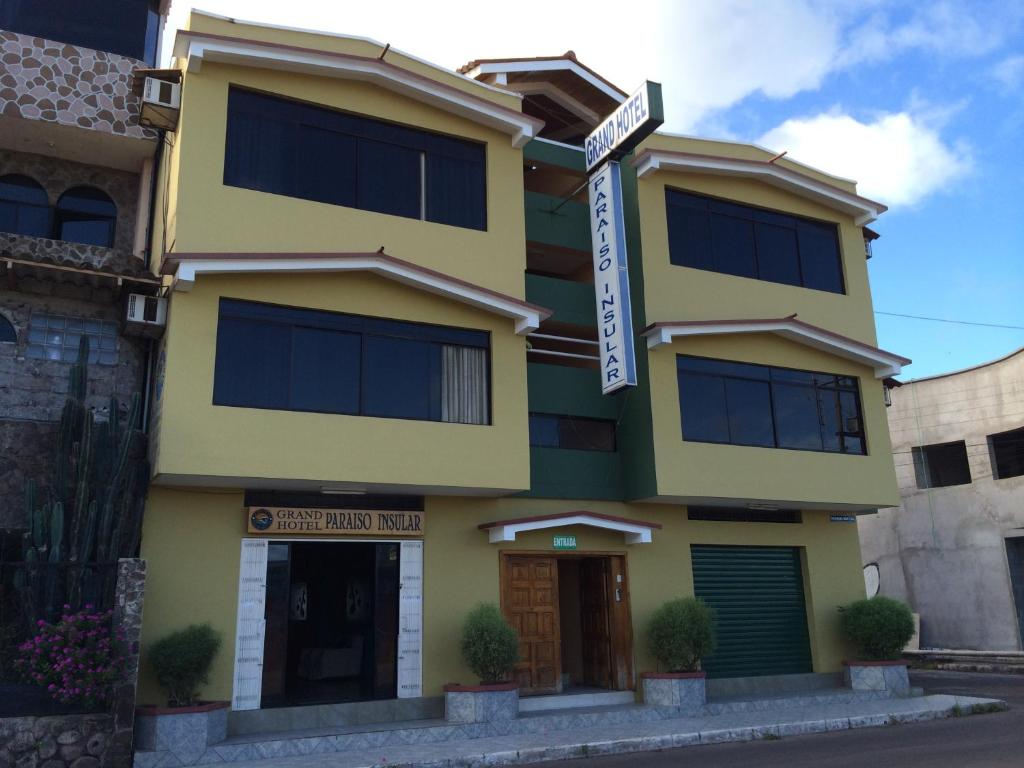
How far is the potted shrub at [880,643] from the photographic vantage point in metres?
17.3

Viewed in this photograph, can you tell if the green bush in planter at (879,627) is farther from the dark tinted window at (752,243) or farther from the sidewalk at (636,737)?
the dark tinted window at (752,243)

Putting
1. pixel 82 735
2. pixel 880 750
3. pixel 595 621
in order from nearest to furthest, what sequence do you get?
pixel 82 735
pixel 880 750
pixel 595 621

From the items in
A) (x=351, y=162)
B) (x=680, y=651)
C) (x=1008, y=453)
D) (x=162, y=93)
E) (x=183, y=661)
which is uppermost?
(x=162, y=93)

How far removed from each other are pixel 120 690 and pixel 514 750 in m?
5.07

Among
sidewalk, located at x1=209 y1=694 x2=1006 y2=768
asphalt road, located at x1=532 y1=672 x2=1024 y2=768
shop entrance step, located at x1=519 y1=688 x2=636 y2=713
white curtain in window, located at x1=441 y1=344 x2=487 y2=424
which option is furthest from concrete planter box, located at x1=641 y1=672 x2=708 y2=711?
white curtain in window, located at x1=441 y1=344 x2=487 y2=424

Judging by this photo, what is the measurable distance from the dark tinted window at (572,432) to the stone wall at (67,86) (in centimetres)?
836

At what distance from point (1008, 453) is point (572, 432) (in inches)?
689

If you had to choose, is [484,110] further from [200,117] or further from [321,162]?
[200,117]

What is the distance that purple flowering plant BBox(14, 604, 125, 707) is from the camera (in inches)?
436

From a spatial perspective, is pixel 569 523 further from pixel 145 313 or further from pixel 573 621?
pixel 145 313

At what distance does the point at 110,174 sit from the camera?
53.7 ft

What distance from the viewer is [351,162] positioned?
15117 millimetres

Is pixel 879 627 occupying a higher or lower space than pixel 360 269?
lower

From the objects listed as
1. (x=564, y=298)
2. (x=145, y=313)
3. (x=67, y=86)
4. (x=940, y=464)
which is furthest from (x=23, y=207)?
(x=940, y=464)
